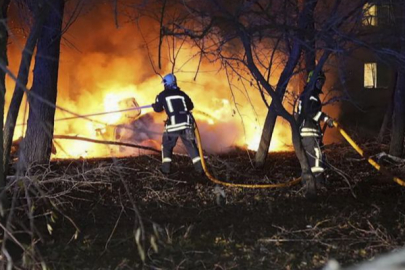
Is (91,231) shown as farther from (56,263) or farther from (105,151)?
(105,151)

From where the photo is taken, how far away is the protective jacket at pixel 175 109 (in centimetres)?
876

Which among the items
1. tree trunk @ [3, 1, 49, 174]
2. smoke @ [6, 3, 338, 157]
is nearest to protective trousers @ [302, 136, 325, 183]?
tree trunk @ [3, 1, 49, 174]

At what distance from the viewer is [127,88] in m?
14.4

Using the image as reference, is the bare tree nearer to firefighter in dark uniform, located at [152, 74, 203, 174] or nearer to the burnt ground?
the burnt ground

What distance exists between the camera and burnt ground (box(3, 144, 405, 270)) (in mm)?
5004

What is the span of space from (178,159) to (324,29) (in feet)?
15.9

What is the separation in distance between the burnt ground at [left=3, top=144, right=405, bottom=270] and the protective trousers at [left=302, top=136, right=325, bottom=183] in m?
0.34

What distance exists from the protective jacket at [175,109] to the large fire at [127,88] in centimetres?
380

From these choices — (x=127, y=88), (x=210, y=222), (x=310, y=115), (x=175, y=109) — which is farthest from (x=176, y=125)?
(x=127, y=88)

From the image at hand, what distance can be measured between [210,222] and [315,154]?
2.40 m

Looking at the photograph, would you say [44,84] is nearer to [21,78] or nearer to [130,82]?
[21,78]

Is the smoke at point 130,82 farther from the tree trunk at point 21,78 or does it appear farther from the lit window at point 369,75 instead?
the tree trunk at point 21,78

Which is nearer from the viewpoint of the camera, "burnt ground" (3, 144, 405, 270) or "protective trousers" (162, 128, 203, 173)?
"burnt ground" (3, 144, 405, 270)

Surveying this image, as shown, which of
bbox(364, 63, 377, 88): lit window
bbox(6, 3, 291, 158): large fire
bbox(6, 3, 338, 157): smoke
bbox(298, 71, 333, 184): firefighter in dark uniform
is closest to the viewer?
bbox(298, 71, 333, 184): firefighter in dark uniform
